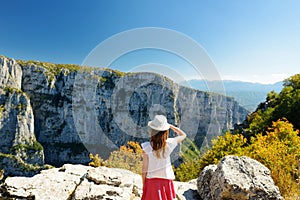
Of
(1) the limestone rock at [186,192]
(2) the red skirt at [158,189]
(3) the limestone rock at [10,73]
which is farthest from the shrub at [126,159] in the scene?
(3) the limestone rock at [10,73]

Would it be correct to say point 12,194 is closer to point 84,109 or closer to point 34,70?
point 84,109

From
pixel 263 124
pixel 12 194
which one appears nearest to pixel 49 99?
pixel 263 124

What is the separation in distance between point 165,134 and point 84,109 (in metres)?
106

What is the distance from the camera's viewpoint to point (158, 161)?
3.48 metres

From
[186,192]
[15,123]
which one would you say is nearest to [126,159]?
[186,192]

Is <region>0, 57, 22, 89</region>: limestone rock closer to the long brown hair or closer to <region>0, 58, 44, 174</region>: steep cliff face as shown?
<region>0, 58, 44, 174</region>: steep cliff face

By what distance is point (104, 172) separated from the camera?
5730 millimetres

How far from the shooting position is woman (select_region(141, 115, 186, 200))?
3.38 meters

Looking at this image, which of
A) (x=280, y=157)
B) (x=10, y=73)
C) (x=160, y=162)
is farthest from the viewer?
(x=10, y=73)

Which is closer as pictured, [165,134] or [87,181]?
[165,134]

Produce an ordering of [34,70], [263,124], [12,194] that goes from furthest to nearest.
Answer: [34,70], [263,124], [12,194]

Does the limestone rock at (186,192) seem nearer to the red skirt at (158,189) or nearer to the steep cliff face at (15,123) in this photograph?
the red skirt at (158,189)

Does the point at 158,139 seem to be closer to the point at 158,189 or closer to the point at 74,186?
the point at 158,189

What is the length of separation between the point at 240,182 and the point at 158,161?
2.57 meters
